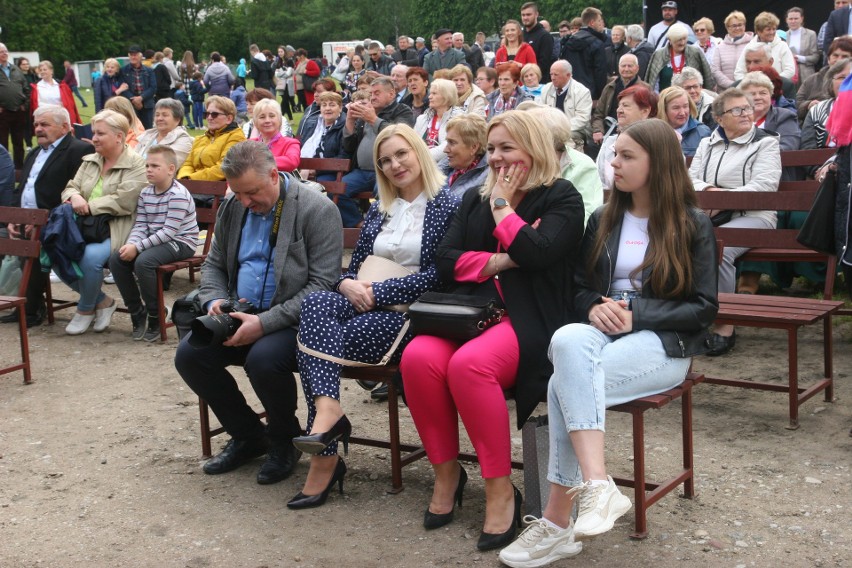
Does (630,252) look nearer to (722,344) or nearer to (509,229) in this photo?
(509,229)

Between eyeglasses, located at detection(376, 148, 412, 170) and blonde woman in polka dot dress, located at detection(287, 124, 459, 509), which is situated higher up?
eyeglasses, located at detection(376, 148, 412, 170)

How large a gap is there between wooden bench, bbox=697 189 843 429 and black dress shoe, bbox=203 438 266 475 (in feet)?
7.30

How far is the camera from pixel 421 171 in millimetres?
4562

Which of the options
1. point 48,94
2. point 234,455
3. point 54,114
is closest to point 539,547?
point 234,455

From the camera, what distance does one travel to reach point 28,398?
5.90 meters

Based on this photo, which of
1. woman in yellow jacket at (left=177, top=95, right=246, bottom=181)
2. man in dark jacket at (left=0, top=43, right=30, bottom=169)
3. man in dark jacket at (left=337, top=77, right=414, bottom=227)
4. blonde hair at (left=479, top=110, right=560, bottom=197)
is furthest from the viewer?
man in dark jacket at (left=0, top=43, right=30, bottom=169)

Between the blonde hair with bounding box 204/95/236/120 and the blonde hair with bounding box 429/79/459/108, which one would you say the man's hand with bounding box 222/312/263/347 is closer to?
the blonde hair with bounding box 204/95/236/120

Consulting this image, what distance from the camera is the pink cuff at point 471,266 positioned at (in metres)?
4.09

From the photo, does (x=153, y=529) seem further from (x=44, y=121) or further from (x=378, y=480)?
(x=44, y=121)

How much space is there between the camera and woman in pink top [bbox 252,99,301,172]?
8719mm

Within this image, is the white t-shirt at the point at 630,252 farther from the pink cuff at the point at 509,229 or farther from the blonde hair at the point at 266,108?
the blonde hair at the point at 266,108

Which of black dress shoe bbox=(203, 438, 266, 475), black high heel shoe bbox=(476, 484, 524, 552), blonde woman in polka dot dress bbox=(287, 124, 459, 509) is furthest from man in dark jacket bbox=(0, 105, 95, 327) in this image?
black high heel shoe bbox=(476, 484, 524, 552)

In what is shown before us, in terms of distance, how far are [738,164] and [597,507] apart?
352cm

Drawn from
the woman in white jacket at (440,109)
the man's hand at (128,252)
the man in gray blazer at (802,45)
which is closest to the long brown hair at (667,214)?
the man's hand at (128,252)
